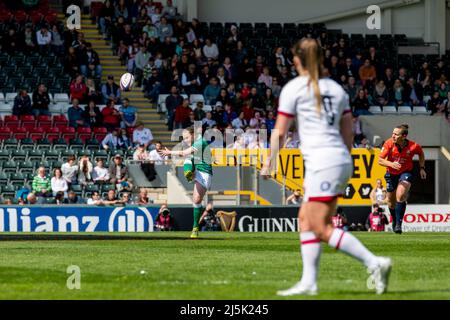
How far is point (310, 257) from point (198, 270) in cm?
331

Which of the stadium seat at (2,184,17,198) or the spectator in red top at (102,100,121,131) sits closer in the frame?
the stadium seat at (2,184,17,198)

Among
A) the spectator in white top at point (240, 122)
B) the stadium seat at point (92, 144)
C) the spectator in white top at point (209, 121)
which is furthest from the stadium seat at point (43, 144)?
the spectator in white top at point (240, 122)

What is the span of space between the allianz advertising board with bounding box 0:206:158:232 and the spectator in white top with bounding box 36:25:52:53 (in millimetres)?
10021

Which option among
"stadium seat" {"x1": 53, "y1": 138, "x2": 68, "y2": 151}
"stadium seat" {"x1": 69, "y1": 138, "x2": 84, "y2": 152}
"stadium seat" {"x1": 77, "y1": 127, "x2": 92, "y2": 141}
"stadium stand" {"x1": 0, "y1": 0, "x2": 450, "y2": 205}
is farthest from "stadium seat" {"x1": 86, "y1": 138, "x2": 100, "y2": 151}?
"stadium seat" {"x1": 53, "y1": 138, "x2": 68, "y2": 151}

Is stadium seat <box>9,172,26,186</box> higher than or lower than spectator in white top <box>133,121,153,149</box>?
lower

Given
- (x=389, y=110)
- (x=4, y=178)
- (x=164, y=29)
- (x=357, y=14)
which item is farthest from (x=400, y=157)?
(x=357, y=14)

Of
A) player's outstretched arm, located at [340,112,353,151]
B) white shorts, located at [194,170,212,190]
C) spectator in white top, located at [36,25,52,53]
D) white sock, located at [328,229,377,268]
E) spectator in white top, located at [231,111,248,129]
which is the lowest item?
white shorts, located at [194,170,212,190]

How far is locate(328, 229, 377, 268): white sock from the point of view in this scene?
10.5m

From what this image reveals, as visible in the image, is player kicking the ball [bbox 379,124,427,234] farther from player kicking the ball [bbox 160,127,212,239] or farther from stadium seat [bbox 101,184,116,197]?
stadium seat [bbox 101,184,116,197]

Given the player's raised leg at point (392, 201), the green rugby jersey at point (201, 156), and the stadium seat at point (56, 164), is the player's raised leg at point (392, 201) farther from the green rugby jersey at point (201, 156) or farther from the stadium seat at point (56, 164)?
the stadium seat at point (56, 164)

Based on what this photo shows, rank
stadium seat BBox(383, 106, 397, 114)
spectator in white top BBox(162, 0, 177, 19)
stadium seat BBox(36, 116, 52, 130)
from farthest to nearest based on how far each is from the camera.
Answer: spectator in white top BBox(162, 0, 177, 19) < stadium seat BBox(383, 106, 397, 114) < stadium seat BBox(36, 116, 52, 130)

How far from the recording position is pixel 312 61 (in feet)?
34.2

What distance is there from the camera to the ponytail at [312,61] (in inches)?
409

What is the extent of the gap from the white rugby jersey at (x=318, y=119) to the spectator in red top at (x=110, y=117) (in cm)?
2540
